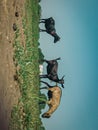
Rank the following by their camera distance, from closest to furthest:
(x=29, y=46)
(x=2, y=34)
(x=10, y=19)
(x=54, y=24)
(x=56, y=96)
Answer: (x=2, y=34) → (x=10, y=19) → (x=29, y=46) → (x=56, y=96) → (x=54, y=24)

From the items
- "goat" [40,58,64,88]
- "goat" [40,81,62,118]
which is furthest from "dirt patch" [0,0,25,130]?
"goat" [40,58,64,88]

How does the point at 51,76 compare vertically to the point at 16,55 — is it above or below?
below

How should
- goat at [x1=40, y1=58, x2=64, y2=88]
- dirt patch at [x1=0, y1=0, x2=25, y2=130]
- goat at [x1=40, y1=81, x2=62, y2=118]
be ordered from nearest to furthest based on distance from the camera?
dirt patch at [x1=0, y1=0, x2=25, y2=130] < goat at [x1=40, y1=81, x2=62, y2=118] < goat at [x1=40, y1=58, x2=64, y2=88]

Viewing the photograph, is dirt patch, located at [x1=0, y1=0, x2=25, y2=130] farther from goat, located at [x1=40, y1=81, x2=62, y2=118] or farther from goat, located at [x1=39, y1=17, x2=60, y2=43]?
goat, located at [x1=39, y1=17, x2=60, y2=43]

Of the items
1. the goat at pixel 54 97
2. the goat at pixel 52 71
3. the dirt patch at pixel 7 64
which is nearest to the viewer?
the dirt patch at pixel 7 64

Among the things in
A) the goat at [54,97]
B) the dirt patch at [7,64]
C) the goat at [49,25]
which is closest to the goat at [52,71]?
the goat at [54,97]

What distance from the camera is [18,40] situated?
9.80 m

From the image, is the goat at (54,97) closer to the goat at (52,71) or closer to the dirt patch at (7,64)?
the goat at (52,71)

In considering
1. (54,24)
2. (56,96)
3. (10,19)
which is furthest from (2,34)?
(54,24)

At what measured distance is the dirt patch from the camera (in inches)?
320

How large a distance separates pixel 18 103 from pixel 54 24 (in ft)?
29.2

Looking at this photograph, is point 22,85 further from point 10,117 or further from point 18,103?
point 10,117

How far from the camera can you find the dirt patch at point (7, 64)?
26.7 feet

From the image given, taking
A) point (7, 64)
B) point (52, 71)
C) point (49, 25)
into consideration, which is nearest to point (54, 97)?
point (52, 71)
